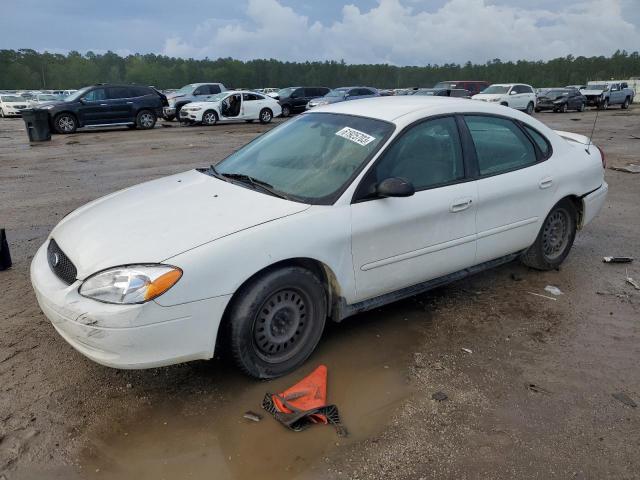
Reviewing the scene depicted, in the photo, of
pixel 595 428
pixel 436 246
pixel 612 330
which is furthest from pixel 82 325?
pixel 612 330

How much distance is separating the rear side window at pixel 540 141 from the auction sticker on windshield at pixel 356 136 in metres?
1.67

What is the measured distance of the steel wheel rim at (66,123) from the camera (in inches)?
731

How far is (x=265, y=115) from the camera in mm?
24203

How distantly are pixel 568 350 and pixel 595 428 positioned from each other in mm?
866

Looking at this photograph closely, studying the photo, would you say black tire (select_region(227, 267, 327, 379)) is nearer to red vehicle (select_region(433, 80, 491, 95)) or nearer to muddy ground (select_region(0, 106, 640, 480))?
muddy ground (select_region(0, 106, 640, 480))

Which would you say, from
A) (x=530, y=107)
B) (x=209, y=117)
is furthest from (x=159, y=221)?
(x=530, y=107)

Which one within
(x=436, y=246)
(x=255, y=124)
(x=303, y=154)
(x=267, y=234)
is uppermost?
(x=303, y=154)

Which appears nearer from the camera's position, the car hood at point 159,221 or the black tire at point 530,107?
the car hood at point 159,221

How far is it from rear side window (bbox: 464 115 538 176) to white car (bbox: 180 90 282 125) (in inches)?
782

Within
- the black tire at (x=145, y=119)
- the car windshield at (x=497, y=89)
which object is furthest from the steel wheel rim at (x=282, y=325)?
the car windshield at (x=497, y=89)

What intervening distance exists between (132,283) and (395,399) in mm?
1584

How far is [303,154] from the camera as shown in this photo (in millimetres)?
3711

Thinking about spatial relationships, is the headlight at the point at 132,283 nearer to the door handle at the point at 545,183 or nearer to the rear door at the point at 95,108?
the door handle at the point at 545,183

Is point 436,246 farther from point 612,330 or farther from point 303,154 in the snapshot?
point 612,330
